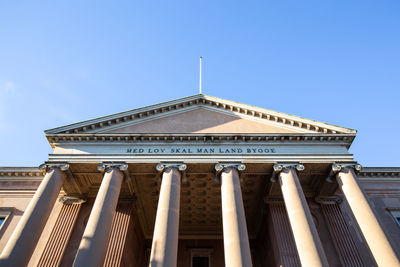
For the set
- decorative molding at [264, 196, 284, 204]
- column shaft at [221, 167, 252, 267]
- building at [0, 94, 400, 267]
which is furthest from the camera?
decorative molding at [264, 196, 284, 204]

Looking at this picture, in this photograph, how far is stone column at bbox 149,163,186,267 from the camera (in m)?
13.3

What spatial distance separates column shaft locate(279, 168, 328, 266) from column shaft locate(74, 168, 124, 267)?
9.92m

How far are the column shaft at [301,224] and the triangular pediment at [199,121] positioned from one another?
4.42m

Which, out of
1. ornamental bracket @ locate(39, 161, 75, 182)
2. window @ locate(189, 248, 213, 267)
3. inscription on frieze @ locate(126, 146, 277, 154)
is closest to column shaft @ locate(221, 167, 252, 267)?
inscription on frieze @ locate(126, 146, 277, 154)

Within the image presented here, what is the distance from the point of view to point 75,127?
20.1 meters

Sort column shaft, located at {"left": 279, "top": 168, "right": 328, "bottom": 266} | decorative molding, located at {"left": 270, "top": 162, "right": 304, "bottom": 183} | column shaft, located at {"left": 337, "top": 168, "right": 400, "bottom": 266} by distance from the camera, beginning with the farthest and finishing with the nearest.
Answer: decorative molding, located at {"left": 270, "top": 162, "right": 304, "bottom": 183} → column shaft, located at {"left": 337, "top": 168, "right": 400, "bottom": 266} → column shaft, located at {"left": 279, "top": 168, "right": 328, "bottom": 266}

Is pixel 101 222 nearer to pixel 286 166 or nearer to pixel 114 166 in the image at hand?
pixel 114 166

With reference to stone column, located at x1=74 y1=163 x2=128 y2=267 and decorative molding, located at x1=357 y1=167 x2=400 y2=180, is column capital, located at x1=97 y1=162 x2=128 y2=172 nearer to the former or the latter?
stone column, located at x1=74 y1=163 x2=128 y2=267

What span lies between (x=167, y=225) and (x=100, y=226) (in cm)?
348

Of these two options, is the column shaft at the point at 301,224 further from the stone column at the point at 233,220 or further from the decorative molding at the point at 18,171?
the decorative molding at the point at 18,171

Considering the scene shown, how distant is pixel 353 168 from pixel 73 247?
19204mm

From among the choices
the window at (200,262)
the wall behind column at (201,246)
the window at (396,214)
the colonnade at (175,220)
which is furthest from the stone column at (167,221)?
the window at (396,214)

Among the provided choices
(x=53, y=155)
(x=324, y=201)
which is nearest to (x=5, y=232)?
(x=53, y=155)

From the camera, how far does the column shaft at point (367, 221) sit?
14.1 meters
